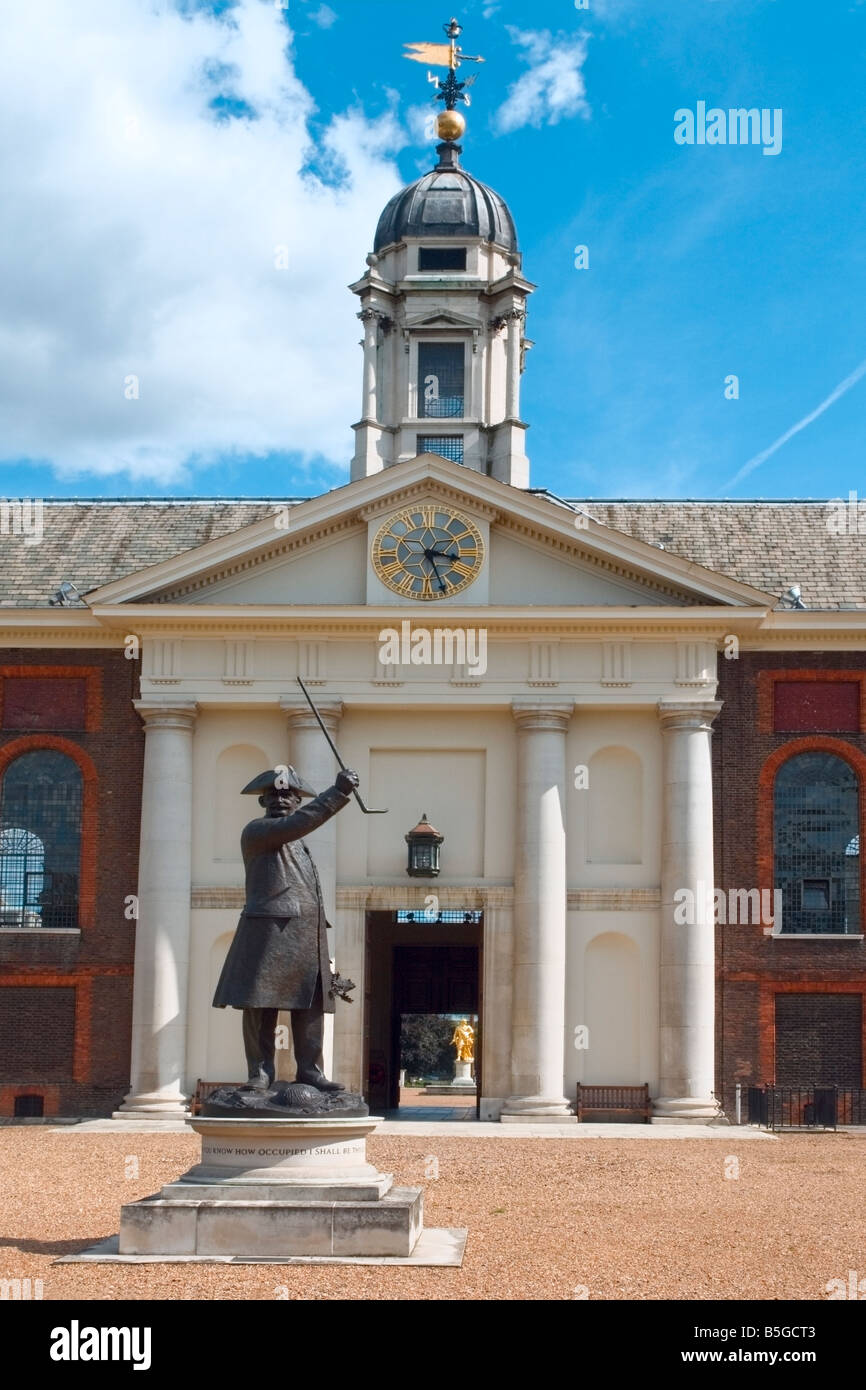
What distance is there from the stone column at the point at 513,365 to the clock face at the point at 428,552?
9.09m

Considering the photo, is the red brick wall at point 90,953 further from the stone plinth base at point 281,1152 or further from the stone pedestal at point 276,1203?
the stone plinth base at point 281,1152

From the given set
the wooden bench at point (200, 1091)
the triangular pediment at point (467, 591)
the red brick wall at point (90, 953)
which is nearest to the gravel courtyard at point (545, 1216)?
the wooden bench at point (200, 1091)

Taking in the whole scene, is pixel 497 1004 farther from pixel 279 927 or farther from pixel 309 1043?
pixel 279 927

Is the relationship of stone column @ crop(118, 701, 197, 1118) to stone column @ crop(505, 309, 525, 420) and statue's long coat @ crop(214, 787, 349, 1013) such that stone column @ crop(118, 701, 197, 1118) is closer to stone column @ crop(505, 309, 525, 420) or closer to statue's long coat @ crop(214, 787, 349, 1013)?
stone column @ crop(505, 309, 525, 420)

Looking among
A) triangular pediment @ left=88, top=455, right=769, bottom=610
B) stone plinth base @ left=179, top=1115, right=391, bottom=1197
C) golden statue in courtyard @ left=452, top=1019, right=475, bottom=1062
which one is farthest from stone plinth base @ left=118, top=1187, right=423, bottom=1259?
golden statue in courtyard @ left=452, top=1019, right=475, bottom=1062

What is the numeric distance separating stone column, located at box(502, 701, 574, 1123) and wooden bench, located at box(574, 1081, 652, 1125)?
47cm

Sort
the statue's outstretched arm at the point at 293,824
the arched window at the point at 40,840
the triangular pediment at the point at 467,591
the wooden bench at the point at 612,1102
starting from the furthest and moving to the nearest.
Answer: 1. the arched window at the point at 40,840
2. the triangular pediment at the point at 467,591
3. the wooden bench at the point at 612,1102
4. the statue's outstretched arm at the point at 293,824

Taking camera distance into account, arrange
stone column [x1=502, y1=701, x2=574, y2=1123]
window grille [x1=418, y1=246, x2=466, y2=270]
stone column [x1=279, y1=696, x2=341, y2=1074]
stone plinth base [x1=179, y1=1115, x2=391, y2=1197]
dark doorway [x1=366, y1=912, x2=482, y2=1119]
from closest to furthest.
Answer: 1. stone plinth base [x1=179, y1=1115, x2=391, y2=1197]
2. stone column [x1=502, y1=701, x2=574, y2=1123]
3. stone column [x1=279, y1=696, x2=341, y2=1074]
4. dark doorway [x1=366, y1=912, x2=482, y2=1119]
5. window grille [x1=418, y1=246, x2=466, y2=270]

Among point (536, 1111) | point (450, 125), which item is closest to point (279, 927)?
point (536, 1111)

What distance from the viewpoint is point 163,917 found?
120ft

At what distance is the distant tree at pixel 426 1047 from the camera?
7419 cm

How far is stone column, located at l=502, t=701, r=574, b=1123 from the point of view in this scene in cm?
3572

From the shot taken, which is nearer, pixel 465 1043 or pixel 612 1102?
pixel 612 1102

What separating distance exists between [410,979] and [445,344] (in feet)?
52.8
